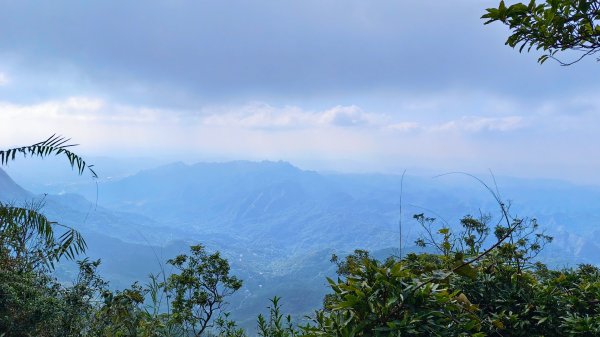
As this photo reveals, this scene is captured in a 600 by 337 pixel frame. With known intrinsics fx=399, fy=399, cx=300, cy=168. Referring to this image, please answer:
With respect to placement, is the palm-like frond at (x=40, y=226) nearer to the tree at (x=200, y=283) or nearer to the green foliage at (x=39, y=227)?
the green foliage at (x=39, y=227)

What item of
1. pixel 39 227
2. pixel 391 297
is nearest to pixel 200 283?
pixel 39 227

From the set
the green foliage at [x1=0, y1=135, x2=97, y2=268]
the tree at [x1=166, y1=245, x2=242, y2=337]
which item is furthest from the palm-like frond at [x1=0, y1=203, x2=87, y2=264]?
the tree at [x1=166, y1=245, x2=242, y2=337]

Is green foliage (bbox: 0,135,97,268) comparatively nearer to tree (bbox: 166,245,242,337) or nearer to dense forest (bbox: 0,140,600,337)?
dense forest (bbox: 0,140,600,337)

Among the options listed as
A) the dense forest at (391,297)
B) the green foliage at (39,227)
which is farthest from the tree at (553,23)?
the green foliage at (39,227)

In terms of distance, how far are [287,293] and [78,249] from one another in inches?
5357

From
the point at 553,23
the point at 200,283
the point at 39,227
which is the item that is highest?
the point at 553,23

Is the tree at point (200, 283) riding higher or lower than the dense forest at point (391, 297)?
lower

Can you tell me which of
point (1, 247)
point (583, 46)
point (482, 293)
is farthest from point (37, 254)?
point (583, 46)

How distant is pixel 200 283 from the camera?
30.6 feet

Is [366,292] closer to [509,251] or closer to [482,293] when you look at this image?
[482,293]

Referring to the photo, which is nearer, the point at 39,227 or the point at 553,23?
the point at 553,23

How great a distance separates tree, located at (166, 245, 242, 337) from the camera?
8.93 meters

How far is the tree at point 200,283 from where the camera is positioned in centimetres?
893

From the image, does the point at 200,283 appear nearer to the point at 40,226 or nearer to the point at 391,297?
the point at 40,226
